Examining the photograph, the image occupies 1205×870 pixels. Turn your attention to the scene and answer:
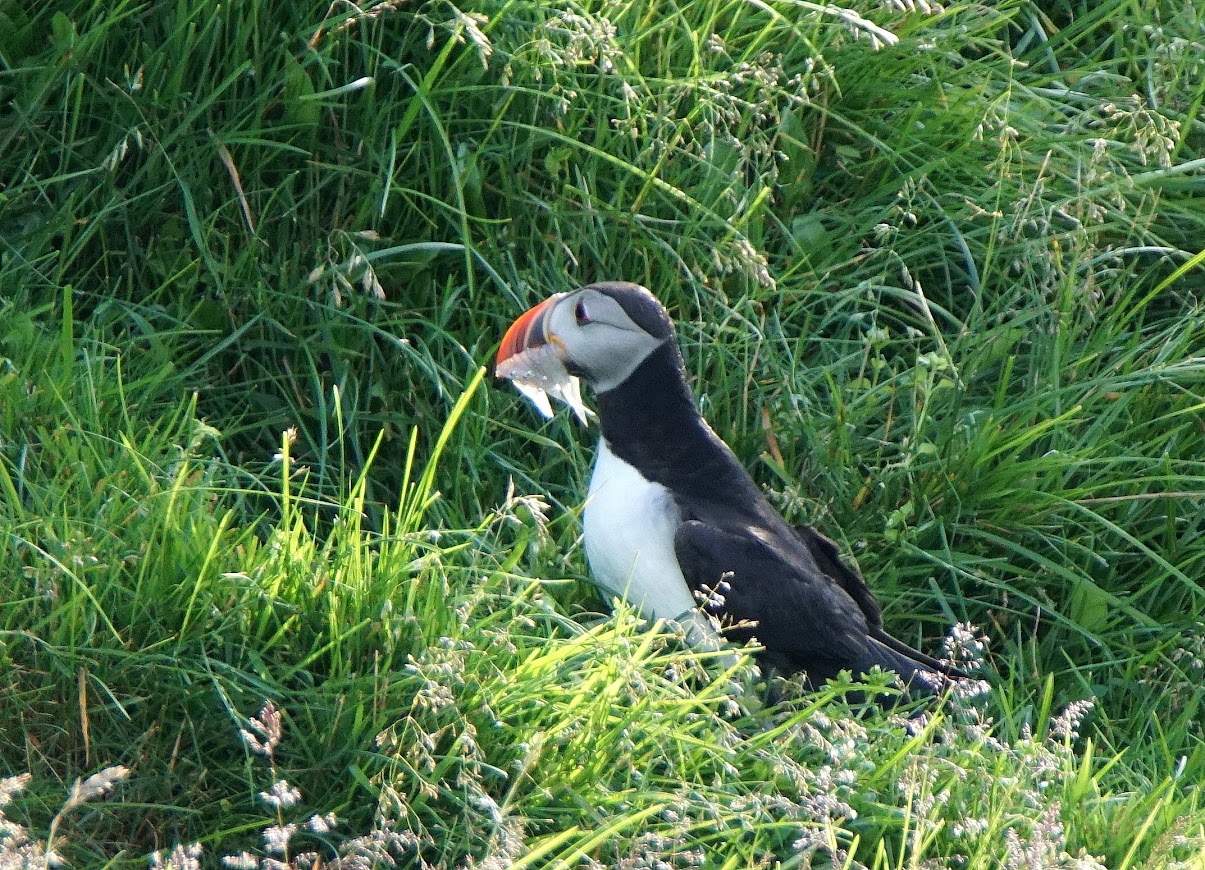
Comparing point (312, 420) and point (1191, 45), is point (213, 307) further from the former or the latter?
point (1191, 45)

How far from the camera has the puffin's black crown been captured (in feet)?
12.1

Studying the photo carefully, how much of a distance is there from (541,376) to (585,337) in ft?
0.52

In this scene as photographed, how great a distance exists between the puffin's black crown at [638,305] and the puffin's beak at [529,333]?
0.11 m

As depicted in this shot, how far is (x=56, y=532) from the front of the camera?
119 inches

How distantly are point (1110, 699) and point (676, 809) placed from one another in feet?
5.62

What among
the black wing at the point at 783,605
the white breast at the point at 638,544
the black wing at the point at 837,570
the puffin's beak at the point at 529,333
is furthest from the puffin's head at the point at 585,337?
the black wing at the point at 837,570

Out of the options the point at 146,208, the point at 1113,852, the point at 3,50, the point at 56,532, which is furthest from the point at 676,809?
the point at 3,50

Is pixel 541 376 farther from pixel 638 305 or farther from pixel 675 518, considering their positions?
pixel 675 518

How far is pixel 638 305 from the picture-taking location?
145 inches

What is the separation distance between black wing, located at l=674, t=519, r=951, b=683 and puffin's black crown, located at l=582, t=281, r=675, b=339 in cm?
48

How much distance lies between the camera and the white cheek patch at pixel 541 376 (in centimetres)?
373

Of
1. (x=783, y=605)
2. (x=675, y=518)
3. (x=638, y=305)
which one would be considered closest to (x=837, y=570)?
(x=783, y=605)

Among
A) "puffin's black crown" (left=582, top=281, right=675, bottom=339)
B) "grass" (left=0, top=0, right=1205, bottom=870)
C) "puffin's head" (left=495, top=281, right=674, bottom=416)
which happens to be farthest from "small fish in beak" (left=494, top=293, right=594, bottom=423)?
"grass" (left=0, top=0, right=1205, bottom=870)

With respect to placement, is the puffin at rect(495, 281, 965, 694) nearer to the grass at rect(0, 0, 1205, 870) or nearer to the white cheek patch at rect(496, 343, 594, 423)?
the white cheek patch at rect(496, 343, 594, 423)
